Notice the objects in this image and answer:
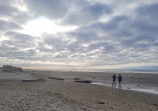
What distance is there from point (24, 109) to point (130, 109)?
6908 mm

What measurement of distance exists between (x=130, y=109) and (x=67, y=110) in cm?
453

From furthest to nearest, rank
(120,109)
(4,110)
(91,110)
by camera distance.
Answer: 1. (120,109)
2. (91,110)
3. (4,110)

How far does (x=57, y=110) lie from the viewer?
8578 mm

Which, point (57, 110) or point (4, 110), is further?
point (57, 110)

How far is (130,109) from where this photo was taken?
1035cm

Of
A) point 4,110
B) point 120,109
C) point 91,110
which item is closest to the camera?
point 4,110

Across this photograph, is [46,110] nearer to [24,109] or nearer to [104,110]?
[24,109]

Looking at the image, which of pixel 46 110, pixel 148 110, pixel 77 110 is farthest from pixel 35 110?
pixel 148 110

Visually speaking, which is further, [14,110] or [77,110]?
[77,110]

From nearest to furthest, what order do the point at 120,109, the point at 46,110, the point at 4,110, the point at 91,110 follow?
1. the point at 4,110
2. the point at 46,110
3. the point at 91,110
4. the point at 120,109

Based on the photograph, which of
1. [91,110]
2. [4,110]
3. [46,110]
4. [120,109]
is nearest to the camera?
[4,110]

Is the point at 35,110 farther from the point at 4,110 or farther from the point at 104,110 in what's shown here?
the point at 104,110

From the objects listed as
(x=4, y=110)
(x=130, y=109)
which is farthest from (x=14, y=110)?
(x=130, y=109)

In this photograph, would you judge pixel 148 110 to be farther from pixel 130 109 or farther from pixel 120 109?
pixel 120 109
